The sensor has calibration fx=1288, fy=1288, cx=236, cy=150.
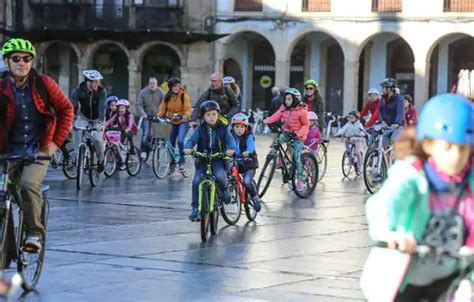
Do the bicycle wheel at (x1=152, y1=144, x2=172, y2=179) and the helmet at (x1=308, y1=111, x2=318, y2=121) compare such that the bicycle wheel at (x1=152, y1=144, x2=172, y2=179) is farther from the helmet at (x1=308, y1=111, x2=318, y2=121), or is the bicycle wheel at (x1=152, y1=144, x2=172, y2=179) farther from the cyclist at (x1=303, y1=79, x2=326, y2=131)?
the cyclist at (x1=303, y1=79, x2=326, y2=131)

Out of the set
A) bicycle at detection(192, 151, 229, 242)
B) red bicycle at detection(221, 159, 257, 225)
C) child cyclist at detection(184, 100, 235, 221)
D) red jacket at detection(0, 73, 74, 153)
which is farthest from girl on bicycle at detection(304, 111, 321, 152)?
red jacket at detection(0, 73, 74, 153)

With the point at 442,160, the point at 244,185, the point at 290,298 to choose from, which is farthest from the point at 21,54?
the point at 244,185

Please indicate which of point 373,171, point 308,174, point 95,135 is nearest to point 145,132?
point 95,135

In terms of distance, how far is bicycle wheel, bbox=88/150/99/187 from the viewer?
1989 cm

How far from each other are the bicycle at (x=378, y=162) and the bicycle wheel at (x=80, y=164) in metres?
4.32

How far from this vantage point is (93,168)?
19984 millimetres

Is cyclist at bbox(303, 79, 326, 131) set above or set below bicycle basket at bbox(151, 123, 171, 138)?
above

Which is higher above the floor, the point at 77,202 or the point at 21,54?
the point at 21,54

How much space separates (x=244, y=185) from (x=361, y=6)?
3880cm

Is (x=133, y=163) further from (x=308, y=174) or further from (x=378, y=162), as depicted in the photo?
(x=378, y=162)

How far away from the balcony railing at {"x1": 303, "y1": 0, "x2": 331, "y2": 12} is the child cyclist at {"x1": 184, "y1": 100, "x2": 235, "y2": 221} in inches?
1597

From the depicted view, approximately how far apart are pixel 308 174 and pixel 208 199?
606 cm

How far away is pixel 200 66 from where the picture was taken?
55125mm

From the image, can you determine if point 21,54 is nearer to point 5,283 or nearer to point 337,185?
point 5,283
